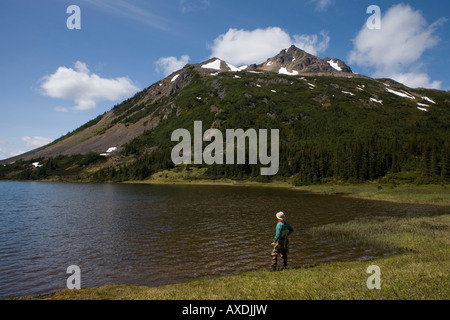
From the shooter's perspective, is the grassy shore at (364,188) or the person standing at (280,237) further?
the grassy shore at (364,188)

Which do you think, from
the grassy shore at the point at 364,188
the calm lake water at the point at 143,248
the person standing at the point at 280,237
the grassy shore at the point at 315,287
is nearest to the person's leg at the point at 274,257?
the person standing at the point at 280,237

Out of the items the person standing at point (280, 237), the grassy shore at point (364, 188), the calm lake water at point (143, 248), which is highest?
the person standing at point (280, 237)

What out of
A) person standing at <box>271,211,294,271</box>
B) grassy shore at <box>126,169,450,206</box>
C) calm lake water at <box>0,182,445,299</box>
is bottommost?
calm lake water at <box>0,182,445,299</box>

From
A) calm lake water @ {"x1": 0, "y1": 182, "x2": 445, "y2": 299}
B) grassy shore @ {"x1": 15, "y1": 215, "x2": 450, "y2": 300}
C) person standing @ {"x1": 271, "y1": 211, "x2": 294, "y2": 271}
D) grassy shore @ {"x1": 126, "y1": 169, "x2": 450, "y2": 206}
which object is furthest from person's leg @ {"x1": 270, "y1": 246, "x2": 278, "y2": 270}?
grassy shore @ {"x1": 126, "y1": 169, "x2": 450, "y2": 206}

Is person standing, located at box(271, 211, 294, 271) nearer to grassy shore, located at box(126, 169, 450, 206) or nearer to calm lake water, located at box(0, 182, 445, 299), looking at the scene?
calm lake water, located at box(0, 182, 445, 299)

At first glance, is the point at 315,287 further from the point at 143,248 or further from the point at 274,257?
the point at 143,248

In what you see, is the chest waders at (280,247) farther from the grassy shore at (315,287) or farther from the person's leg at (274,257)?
the grassy shore at (315,287)

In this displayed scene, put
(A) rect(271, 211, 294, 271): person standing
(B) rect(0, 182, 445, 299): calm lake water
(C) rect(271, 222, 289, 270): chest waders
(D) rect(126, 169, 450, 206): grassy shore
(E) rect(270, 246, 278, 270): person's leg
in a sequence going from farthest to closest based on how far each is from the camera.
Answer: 1. (D) rect(126, 169, 450, 206): grassy shore
2. (B) rect(0, 182, 445, 299): calm lake water
3. (E) rect(270, 246, 278, 270): person's leg
4. (C) rect(271, 222, 289, 270): chest waders
5. (A) rect(271, 211, 294, 271): person standing

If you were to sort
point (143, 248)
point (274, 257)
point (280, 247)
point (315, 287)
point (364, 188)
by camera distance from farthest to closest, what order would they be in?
point (364, 188) → point (143, 248) → point (280, 247) → point (274, 257) → point (315, 287)

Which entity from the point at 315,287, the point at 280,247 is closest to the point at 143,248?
the point at 280,247

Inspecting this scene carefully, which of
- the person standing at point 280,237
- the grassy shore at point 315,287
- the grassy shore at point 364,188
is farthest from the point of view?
the grassy shore at point 364,188

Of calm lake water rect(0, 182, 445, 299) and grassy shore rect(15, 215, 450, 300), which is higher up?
grassy shore rect(15, 215, 450, 300)
